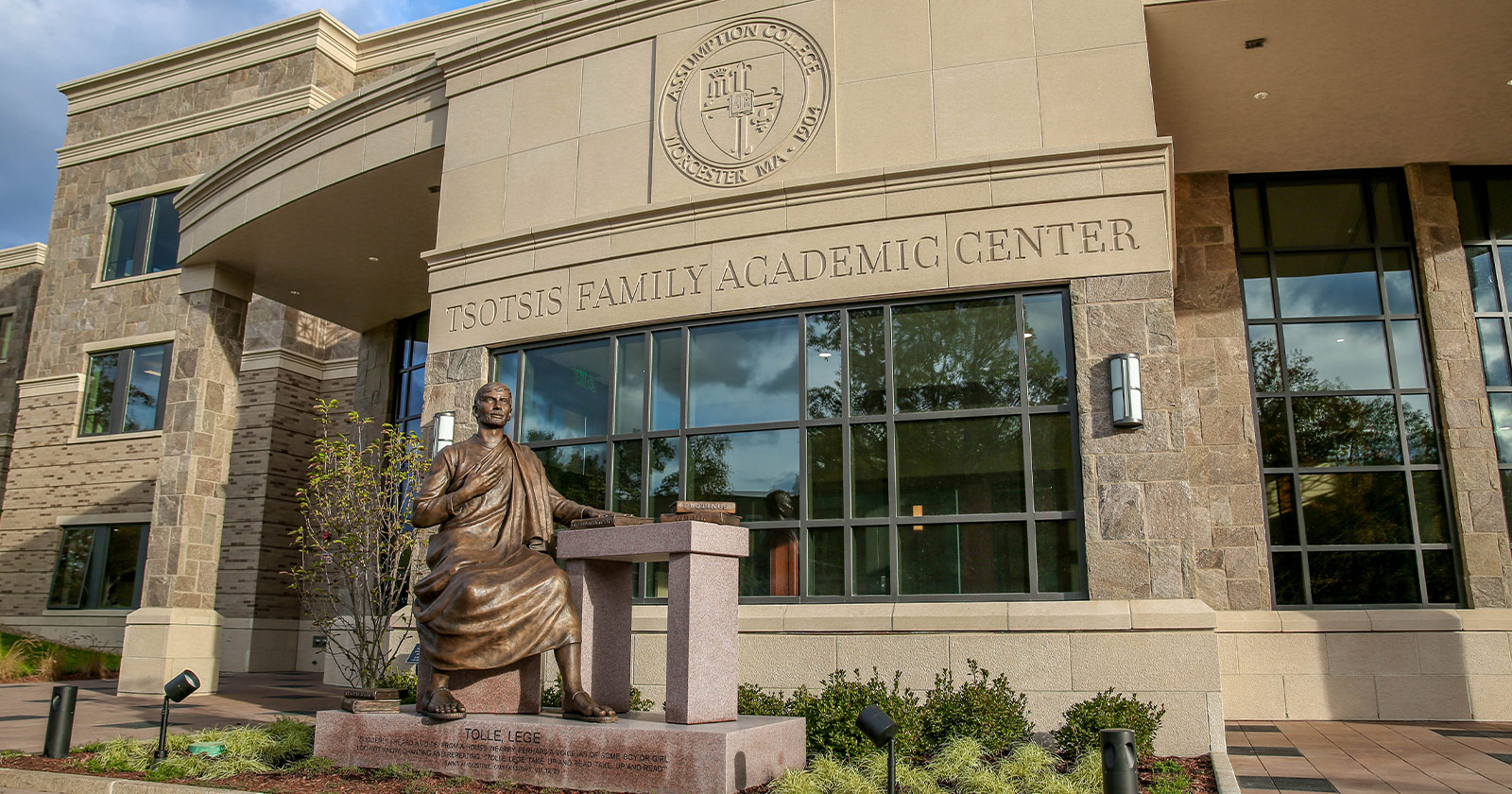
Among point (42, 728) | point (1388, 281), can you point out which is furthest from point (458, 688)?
point (1388, 281)

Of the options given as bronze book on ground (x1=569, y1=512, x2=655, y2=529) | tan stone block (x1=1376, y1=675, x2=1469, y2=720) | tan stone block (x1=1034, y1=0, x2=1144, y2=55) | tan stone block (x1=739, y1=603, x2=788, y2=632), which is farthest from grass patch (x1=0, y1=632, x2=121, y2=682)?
tan stone block (x1=1376, y1=675, x2=1469, y2=720)

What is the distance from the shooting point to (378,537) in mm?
11406

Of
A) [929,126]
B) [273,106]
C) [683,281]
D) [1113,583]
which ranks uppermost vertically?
[273,106]

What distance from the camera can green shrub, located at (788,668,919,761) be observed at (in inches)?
308

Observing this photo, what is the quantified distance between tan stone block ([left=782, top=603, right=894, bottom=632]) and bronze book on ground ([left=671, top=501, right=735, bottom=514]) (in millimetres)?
Result: 2658

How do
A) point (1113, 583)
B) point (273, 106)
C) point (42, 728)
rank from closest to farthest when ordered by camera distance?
point (1113, 583), point (42, 728), point (273, 106)

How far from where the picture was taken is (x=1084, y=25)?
10.3m

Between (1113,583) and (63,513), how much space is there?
25.5m

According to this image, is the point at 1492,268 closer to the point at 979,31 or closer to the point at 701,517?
the point at 979,31

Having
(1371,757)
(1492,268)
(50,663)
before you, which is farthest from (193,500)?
(1492,268)

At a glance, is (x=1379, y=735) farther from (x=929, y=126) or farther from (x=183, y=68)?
(x=183, y=68)

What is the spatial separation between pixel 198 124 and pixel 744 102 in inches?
768

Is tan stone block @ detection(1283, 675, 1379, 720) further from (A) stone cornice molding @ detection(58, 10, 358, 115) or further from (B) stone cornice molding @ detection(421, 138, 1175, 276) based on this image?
(A) stone cornice molding @ detection(58, 10, 358, 115)

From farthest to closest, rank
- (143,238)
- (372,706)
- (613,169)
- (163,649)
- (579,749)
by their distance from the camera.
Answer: (143,238)
(163,649)
(613,169)
(372,706)
(579,749)
